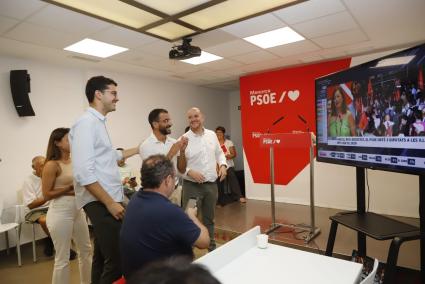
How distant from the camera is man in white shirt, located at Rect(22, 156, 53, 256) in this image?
143 inches

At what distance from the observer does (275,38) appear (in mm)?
3711

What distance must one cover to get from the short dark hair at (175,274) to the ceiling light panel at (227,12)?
104 inches

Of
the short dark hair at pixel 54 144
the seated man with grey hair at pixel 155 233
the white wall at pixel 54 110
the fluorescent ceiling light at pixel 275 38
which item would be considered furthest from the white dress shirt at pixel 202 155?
the white wall at pixel 54 110

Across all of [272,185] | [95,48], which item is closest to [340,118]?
[272,185]

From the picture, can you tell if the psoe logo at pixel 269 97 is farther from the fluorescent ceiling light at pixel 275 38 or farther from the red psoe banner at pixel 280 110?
the fluorescent ceiling light at pixel 275 38

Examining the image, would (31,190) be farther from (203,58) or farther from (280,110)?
(280,110)

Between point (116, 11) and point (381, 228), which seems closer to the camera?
point (381, 228)

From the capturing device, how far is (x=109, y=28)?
3105mm

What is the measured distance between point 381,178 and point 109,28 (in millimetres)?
4529

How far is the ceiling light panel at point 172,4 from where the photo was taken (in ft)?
8.55

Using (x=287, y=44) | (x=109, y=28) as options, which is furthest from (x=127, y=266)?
(x=287, y=44)

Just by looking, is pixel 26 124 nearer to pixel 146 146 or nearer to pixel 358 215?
pixel 146 146

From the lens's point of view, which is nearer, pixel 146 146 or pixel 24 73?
pixel 146 146

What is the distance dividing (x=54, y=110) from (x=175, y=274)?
473 cm
